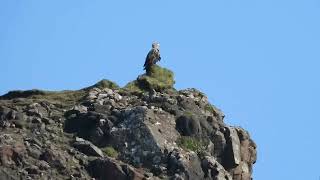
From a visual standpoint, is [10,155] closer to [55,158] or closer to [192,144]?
[55,158]

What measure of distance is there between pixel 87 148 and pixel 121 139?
2.94m

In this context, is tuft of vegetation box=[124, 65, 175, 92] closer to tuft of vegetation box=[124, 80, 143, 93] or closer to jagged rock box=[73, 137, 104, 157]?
tuft of vegetation box=[124, 80, 143, 93]

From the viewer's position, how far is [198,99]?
84.9 meters

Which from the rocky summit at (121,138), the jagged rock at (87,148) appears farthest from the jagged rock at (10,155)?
the jagged rock at (87,148)

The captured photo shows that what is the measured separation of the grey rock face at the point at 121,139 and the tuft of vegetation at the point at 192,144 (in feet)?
0.24

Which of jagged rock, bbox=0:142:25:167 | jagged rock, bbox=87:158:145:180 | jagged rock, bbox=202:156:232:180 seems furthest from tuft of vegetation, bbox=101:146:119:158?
jagged rock, bbox=202:156:232:180

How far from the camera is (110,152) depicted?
74.4 meters

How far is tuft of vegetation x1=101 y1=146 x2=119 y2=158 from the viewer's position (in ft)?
244

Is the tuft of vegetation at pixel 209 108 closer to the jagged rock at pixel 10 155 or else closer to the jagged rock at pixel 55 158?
the jagged rock at pixel 55 158

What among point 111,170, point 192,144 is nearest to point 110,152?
point 111,170

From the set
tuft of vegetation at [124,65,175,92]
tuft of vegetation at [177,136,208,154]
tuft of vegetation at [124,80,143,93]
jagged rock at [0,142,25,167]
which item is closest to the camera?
jagged rock at [0,142,25,167]

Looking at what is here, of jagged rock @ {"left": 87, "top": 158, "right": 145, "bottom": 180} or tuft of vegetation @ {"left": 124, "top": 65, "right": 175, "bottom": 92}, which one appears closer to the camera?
jagged rock @ {"left": 87, "top": 158, "right": 145, "bottom": 180}

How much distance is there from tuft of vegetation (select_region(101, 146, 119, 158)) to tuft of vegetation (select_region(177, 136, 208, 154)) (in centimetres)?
491

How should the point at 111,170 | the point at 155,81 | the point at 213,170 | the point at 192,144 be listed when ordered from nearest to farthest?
the point at 111,170
the point at 213,170
the point at 192,144
the point at 155,81
